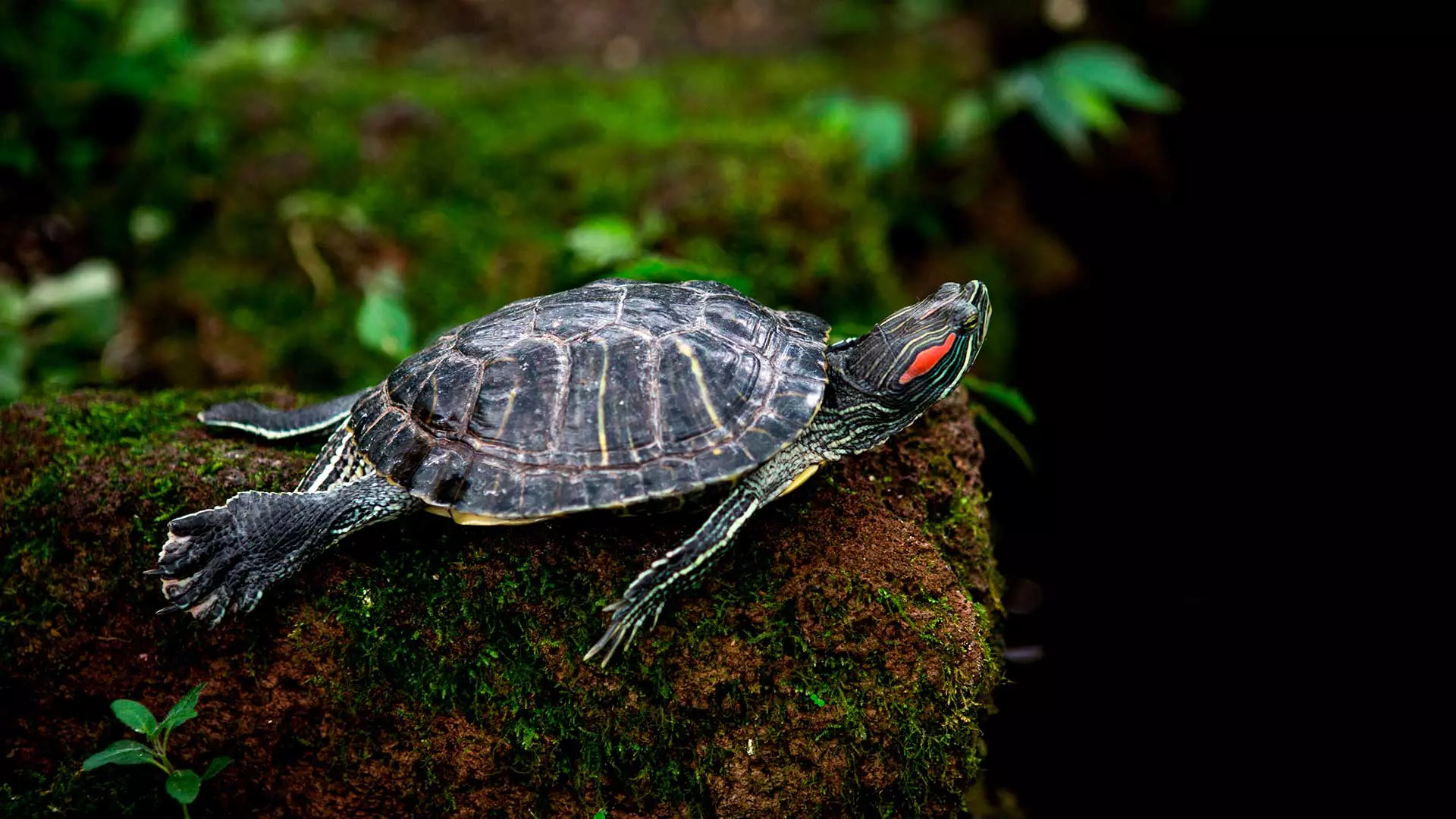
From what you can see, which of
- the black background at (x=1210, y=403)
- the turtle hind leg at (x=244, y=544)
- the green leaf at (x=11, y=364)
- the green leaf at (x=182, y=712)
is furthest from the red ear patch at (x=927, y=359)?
the green leaf at (x=11, y=364)

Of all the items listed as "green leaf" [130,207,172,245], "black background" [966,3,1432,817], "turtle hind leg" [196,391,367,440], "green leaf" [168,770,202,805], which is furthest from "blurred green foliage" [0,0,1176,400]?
"green leaf" [168,770,202,805]

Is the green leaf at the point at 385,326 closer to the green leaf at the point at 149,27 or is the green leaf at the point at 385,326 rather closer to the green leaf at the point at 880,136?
the green leaf at the point at 149,27

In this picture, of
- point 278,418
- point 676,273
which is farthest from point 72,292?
point 676,273

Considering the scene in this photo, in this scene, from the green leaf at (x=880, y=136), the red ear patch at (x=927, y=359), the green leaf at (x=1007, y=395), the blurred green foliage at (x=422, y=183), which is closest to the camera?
the red ear patch at (x=927, y=359)

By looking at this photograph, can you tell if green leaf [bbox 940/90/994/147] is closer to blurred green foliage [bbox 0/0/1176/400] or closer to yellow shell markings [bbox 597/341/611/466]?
blurred green foliage [bbox 0/0/1176/400]

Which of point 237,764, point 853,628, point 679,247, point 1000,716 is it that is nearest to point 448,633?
point 237,764

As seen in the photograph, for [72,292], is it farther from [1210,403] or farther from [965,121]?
[1210,403]

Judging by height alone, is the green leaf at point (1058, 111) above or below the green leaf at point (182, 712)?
above
